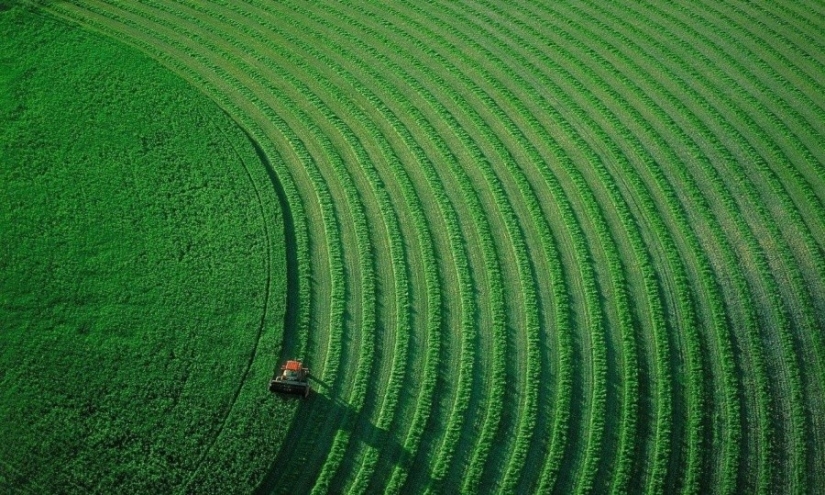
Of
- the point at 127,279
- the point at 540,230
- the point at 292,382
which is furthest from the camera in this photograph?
the point at 540,230

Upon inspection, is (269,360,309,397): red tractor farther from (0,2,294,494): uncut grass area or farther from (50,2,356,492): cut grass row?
(50,2,356,492): cut grass row

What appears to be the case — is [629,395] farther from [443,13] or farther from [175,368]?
[443,13]

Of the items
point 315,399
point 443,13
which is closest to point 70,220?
point 315,399

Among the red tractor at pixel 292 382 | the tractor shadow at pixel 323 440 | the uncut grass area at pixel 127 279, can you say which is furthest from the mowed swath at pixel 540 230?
the uncut grass area at pixel 127 279

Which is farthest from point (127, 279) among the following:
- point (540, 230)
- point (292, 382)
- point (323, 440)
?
point (540, 230)

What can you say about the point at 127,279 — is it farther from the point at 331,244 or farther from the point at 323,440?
the point at 323,440

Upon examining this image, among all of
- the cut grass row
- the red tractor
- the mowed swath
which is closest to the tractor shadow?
the mowed swath

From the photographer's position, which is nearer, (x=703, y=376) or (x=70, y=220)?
(x=703, y=376)
